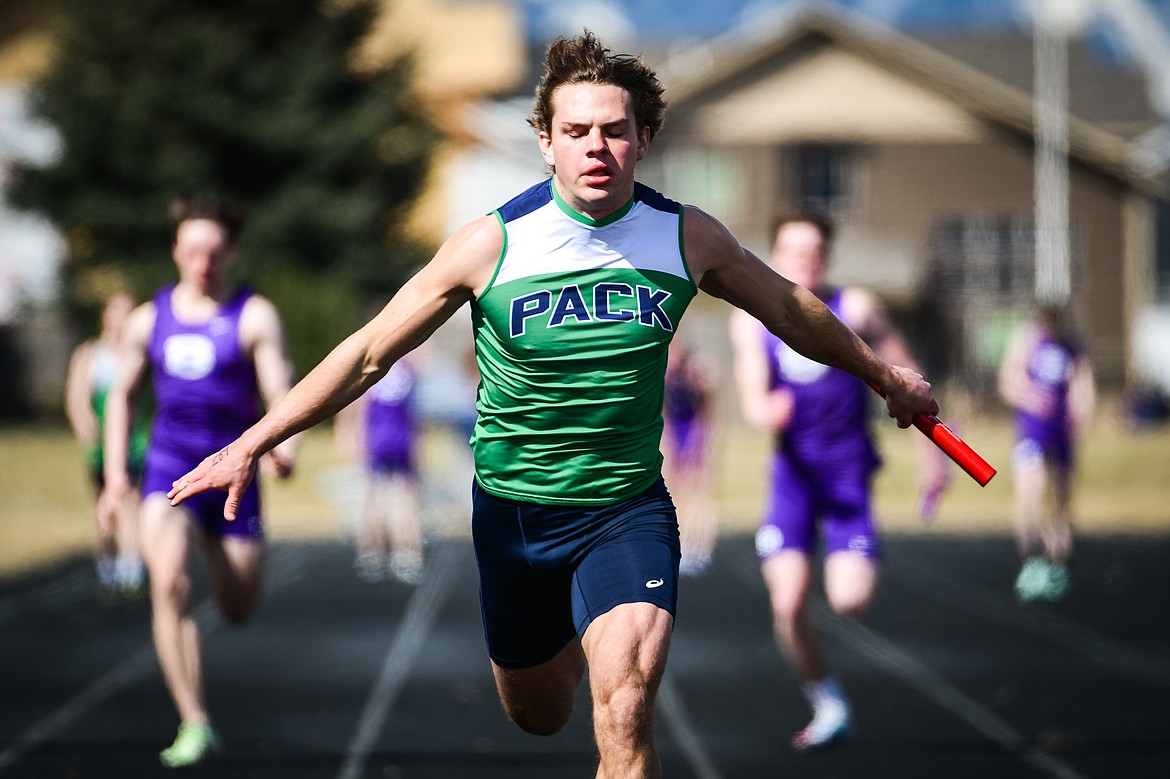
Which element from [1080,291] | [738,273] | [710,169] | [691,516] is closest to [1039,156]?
[1080,291]

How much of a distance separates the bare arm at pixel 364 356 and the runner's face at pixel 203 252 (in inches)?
115

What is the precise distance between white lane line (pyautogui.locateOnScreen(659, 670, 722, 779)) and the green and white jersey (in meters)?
2.51

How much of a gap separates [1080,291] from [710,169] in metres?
10.8

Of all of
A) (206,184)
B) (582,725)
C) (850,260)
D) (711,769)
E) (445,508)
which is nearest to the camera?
(711,769)

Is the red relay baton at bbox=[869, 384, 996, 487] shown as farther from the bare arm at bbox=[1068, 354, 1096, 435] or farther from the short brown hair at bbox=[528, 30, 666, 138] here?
the bare arm at bbox=[1068, 354, 1096, 435]

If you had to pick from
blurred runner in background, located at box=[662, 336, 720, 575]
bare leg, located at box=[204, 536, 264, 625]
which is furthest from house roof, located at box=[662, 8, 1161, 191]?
bare leg, located at box=[204, 536, 264, 625]

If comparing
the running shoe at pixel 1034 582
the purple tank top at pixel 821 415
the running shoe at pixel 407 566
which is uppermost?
the purple tank top at pixel 821 415

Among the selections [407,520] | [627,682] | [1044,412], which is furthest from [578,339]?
[407,520]

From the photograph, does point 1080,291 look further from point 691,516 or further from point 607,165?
point 607,165

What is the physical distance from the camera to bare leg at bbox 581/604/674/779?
14.0 feet

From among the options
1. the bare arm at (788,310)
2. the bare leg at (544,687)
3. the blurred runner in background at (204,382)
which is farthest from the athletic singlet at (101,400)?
the bare arm at (788,310)

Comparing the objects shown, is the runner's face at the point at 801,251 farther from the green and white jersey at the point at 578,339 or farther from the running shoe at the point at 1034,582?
the running shoe at the point at 1034,582

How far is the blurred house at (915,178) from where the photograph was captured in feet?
145

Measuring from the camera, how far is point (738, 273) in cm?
469
